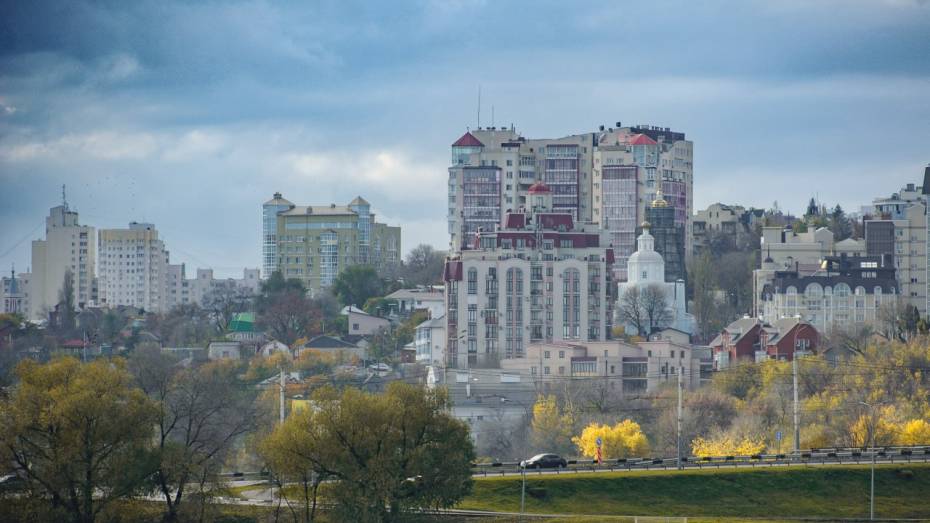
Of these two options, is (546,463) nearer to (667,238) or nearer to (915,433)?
(915,433)

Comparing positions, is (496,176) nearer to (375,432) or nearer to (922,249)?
(922,249)

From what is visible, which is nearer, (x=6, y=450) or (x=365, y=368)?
(x=6, y=450)

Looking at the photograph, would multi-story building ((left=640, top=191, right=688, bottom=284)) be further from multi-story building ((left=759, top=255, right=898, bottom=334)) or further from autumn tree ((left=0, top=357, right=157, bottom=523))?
autumn tree ((left=0, top=357, right=157, bottom=523))

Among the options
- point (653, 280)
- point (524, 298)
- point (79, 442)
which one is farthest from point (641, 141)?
point (79, 442)

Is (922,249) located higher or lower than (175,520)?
higher

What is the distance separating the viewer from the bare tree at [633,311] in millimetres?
147500

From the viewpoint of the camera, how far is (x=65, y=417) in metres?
79.9

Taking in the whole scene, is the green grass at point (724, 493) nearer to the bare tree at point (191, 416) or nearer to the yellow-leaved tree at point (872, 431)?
the bare tree at point (191, 416)

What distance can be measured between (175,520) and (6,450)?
6588 mm

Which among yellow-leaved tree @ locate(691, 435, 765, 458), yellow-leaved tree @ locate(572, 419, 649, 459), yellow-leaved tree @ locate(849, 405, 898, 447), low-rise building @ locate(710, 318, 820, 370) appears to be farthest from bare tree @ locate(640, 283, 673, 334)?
yellow-leaved tree @ locate(849, 405, 898, 447)

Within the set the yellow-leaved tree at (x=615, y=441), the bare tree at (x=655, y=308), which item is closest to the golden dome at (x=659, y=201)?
the bare tree at (x=655, y=308)

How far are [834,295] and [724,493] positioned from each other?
208 ft

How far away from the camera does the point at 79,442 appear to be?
261 feet

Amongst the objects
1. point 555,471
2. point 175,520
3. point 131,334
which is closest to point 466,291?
point 131,334
